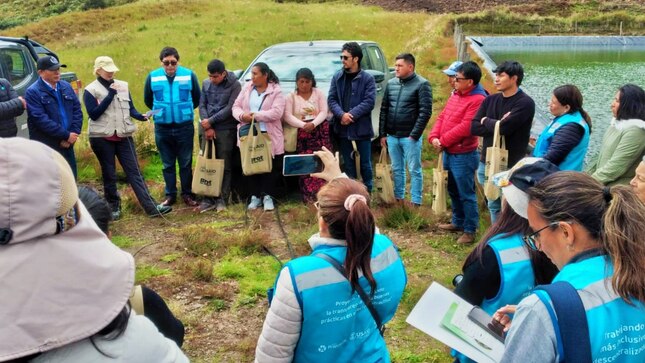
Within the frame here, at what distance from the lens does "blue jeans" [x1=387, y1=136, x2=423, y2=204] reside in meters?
6.81

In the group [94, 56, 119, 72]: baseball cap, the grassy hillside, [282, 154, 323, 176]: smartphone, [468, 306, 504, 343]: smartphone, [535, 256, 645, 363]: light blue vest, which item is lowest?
the grassy hillside

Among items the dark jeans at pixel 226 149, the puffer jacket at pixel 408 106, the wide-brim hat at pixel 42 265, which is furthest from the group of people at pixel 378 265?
the dark jeans at pixel 226 149

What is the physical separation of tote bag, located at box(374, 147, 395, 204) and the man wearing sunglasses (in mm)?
708

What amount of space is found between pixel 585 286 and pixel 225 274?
3.91 m

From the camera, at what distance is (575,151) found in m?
5.05

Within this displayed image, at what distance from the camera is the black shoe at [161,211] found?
6969 mm

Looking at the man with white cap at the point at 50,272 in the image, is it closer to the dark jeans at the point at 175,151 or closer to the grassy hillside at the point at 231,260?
the grassy hillside at the point at 231,260

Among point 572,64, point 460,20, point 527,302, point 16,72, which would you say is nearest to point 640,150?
point 527,302

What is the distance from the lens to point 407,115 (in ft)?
22.1

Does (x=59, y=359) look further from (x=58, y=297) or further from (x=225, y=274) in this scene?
(x=225, y=274)

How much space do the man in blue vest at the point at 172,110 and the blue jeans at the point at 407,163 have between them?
2.34m

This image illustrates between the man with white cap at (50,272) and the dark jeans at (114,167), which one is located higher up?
the man with white cap at (50,272)

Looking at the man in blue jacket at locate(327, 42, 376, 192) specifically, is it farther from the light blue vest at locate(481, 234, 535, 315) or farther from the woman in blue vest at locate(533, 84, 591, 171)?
the light blue vest at locate(481, 234, 535, 315)

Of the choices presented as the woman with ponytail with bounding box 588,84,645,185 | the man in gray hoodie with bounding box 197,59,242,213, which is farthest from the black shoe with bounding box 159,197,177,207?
the woman with ponytail with bounding box 588,84,645,185
